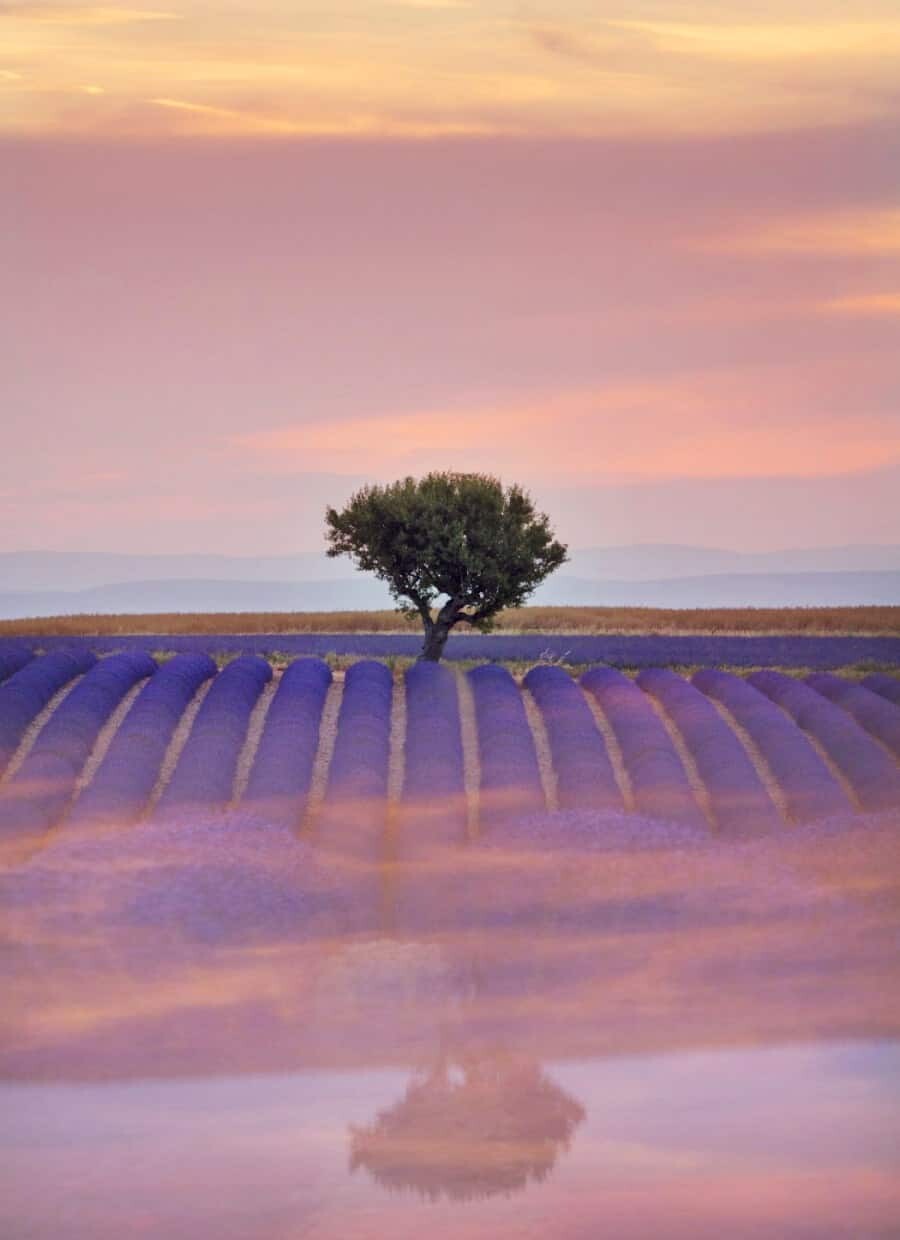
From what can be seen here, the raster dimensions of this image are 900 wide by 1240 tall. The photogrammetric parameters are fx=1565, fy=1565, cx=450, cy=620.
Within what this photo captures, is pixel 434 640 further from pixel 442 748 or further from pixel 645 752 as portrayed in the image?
pixel 645 752

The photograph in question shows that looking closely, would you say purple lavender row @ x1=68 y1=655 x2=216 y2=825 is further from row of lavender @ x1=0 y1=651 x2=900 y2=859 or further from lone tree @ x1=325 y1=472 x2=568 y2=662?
lone tree @ x1=325 y1=472 x2=568 y2=662

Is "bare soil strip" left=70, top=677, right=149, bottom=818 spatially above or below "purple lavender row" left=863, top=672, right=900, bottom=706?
below

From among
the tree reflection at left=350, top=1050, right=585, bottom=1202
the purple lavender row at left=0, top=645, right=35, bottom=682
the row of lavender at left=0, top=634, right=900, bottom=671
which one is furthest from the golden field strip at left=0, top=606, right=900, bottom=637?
the tree reflection at left=350, top=1050, right=585, bottom=1202

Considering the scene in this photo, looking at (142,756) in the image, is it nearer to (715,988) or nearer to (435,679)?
(435,679)

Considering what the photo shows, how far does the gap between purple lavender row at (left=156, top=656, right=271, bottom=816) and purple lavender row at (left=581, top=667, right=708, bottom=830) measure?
559cm

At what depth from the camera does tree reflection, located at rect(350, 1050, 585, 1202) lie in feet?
34.5

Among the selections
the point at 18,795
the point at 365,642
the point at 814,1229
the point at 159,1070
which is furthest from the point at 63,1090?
the point at 365,642

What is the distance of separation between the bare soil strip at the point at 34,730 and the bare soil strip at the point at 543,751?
24.4 ft

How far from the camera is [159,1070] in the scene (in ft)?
41.7

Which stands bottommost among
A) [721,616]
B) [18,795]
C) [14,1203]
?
[14,1203]

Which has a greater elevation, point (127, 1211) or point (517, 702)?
point (517, 702)

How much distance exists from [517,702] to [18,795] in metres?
8.22

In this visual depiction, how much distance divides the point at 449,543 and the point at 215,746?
26.9ft

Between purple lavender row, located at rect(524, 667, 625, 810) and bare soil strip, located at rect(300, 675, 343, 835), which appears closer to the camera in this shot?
purple lavender row, located at rect(524, 667, 625, 810)
